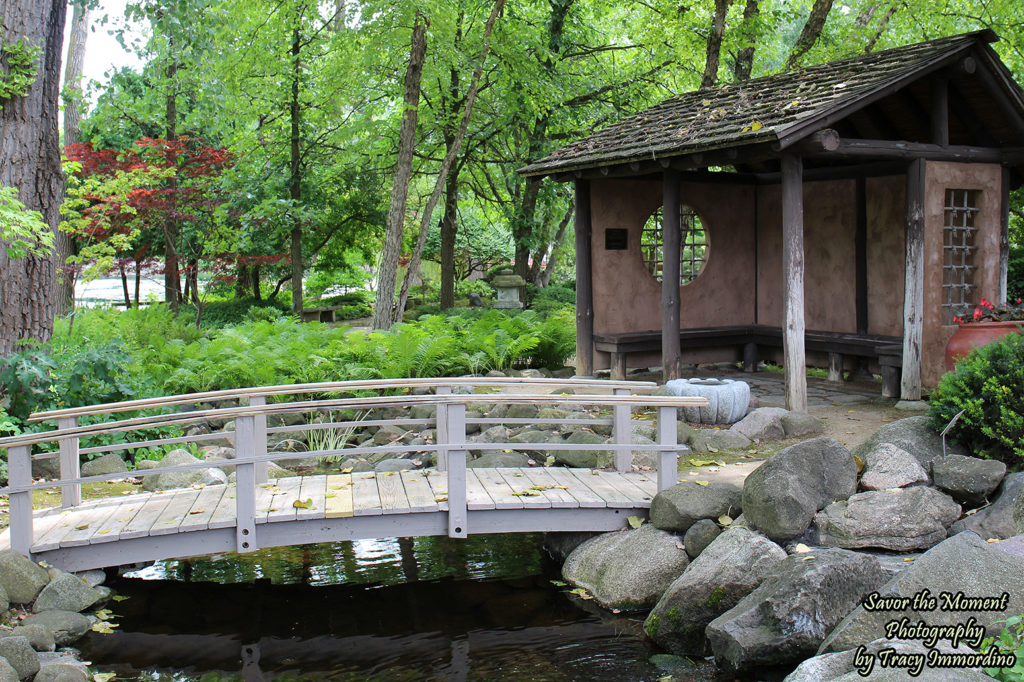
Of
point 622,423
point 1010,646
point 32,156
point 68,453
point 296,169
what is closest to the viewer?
point 1010,646

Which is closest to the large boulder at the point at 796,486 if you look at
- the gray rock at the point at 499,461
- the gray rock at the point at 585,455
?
the gray rock at the point at 585,455

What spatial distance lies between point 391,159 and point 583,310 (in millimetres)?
8713

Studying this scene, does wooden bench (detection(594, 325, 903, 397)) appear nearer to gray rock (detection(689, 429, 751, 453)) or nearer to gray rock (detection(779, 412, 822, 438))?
gray rock (detection(779, 412, 822, 438))

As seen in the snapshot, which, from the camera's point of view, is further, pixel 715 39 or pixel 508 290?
pixel 508 290

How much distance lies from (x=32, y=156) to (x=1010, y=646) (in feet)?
Result: 28.6

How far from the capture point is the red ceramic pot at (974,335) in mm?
8719

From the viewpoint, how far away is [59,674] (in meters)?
4.89

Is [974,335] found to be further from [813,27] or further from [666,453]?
[813,27]

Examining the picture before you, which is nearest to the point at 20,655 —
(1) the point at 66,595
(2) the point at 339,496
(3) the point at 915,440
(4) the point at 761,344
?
(1) the point at 66,595

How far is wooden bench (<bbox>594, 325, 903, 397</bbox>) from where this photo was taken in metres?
10.0

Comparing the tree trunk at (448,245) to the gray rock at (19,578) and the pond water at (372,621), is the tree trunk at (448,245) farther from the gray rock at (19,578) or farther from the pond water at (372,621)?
the gray rock at (19,578)

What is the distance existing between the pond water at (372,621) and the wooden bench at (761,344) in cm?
426

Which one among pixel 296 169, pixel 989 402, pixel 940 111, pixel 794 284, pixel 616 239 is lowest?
pixel 989 402

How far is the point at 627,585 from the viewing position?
20.4 feet
